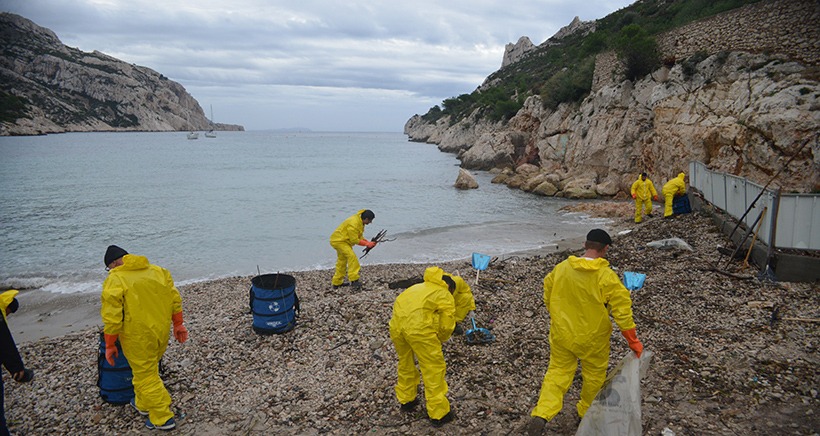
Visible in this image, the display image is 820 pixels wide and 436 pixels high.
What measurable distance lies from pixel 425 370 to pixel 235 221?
797 inches

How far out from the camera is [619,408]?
13.1 feet

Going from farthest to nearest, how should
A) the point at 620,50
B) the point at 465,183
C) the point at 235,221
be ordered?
1. the point at 465,183
2. the point at 620,50
3. the point at 235,221

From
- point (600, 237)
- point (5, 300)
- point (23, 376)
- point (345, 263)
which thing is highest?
point (600, 237)

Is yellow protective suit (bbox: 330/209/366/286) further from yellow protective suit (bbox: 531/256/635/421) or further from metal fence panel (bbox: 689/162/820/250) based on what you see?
metal fence panel (bbox: 689/162/820/250)

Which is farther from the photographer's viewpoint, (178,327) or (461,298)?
(178,327)

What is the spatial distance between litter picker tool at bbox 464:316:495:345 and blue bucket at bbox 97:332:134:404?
446 centimetres

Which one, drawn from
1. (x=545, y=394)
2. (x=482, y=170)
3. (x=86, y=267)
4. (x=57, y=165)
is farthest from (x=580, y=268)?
(x=57, y=165)

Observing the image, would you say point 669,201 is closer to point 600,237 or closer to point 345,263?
point 345,263

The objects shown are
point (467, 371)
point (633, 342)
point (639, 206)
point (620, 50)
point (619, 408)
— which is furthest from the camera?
point (620, 50)

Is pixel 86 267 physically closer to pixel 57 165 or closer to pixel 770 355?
pixel 770 355

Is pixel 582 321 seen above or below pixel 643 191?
above

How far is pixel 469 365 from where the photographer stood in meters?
6.16

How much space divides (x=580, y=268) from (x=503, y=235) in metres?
14.8

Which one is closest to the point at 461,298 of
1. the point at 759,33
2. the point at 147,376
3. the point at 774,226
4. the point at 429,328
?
Result: the point at 429,328
